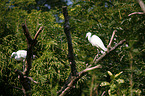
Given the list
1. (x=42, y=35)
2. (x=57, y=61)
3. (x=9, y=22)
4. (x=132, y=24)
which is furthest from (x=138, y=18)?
(x=9, y=22)

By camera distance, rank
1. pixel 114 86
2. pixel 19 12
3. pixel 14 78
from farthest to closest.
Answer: pixel 19 12, pixel 14 78, pixel 114 86

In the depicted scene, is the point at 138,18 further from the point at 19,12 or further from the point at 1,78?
the point at 19,12

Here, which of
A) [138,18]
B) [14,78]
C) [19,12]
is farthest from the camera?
[19,12]

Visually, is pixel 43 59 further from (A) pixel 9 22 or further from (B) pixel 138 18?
(B) pixel 138 18

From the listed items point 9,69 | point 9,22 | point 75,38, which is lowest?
point 9,69

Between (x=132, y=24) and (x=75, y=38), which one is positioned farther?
(x=75, y=38)

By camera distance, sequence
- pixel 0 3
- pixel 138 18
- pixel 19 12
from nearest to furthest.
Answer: pixel 138 18 < pixel 0 3 < pixel 19 12

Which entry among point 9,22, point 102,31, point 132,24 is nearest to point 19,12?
point 9,22

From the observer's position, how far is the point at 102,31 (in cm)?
82

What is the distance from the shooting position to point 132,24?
695 mm

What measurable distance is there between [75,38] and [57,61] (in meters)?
0.42

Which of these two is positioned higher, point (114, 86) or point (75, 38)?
point (75, 38)

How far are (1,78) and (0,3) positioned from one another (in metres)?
1.08

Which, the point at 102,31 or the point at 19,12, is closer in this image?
the point at 102,31
